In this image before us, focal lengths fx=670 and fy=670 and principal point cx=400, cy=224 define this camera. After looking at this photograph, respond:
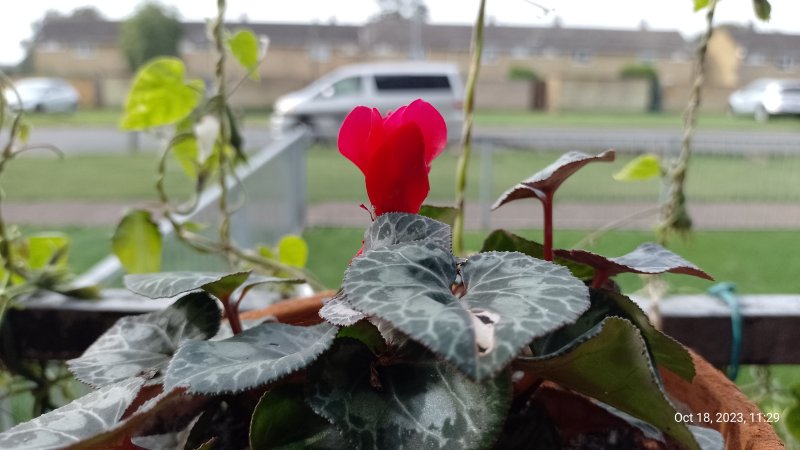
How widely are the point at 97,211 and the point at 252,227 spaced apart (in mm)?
3389

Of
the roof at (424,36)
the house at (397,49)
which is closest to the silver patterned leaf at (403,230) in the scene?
the house at (397,49)

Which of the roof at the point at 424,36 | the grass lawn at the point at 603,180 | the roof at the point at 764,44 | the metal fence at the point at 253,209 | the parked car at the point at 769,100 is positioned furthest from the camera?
the roof at the point at 764,44

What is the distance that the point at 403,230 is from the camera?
0.87 ft

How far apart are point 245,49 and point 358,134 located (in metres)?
0.35

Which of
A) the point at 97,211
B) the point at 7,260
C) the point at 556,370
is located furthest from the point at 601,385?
the point at 97,211

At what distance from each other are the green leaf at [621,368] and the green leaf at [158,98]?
1.58ft

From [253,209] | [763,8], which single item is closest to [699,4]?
[763,8]

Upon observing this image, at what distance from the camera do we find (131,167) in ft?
23.5

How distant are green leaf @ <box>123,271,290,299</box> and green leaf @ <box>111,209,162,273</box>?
26 cm

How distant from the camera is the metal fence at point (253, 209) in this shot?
2.45 feet

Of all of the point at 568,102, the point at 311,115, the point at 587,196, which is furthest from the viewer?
the point at 568,102

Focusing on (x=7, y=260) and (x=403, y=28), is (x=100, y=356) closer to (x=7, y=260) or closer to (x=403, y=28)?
(x=7, y=260)

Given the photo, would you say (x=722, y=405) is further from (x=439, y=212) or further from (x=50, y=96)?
(x=50, y=96)

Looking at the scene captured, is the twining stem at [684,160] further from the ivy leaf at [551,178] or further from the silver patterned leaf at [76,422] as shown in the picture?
the silver patterned leaf at [76,422]
